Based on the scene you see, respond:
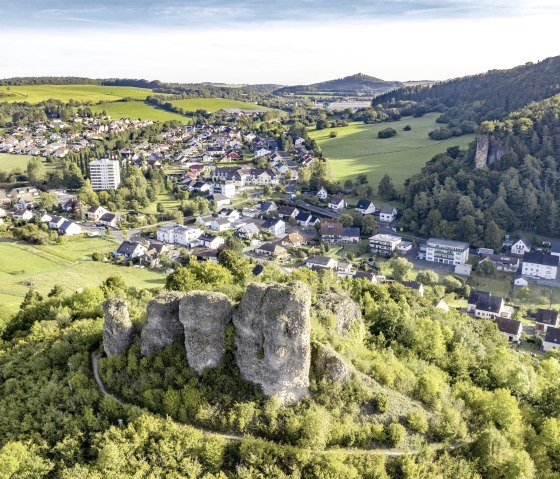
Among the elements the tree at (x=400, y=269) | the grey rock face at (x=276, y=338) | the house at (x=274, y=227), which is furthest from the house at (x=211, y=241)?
the grey rock face at (x=276, y=338)

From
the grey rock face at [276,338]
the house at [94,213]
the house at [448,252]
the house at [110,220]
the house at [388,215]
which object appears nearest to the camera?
the grey rock face at [276,338]

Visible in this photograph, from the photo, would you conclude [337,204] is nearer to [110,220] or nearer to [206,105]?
[110,220]

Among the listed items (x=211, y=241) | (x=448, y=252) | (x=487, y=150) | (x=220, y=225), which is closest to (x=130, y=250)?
(x=211, y=241)

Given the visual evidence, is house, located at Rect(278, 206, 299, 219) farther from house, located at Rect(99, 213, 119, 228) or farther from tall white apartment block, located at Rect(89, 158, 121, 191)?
tall white apartment block, located at Rect(89, 158, 121, 191)

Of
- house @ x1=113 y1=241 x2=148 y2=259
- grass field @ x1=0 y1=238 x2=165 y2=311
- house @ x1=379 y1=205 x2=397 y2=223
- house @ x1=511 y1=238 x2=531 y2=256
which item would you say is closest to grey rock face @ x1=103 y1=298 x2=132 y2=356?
grass field @ x1=0 y1=238 x2=165 y2=311

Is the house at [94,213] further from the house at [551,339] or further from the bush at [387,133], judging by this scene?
the bush at [387,133]

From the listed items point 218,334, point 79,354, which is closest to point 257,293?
point 218,334

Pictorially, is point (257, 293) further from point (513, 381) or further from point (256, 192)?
→ point (256, 192)
